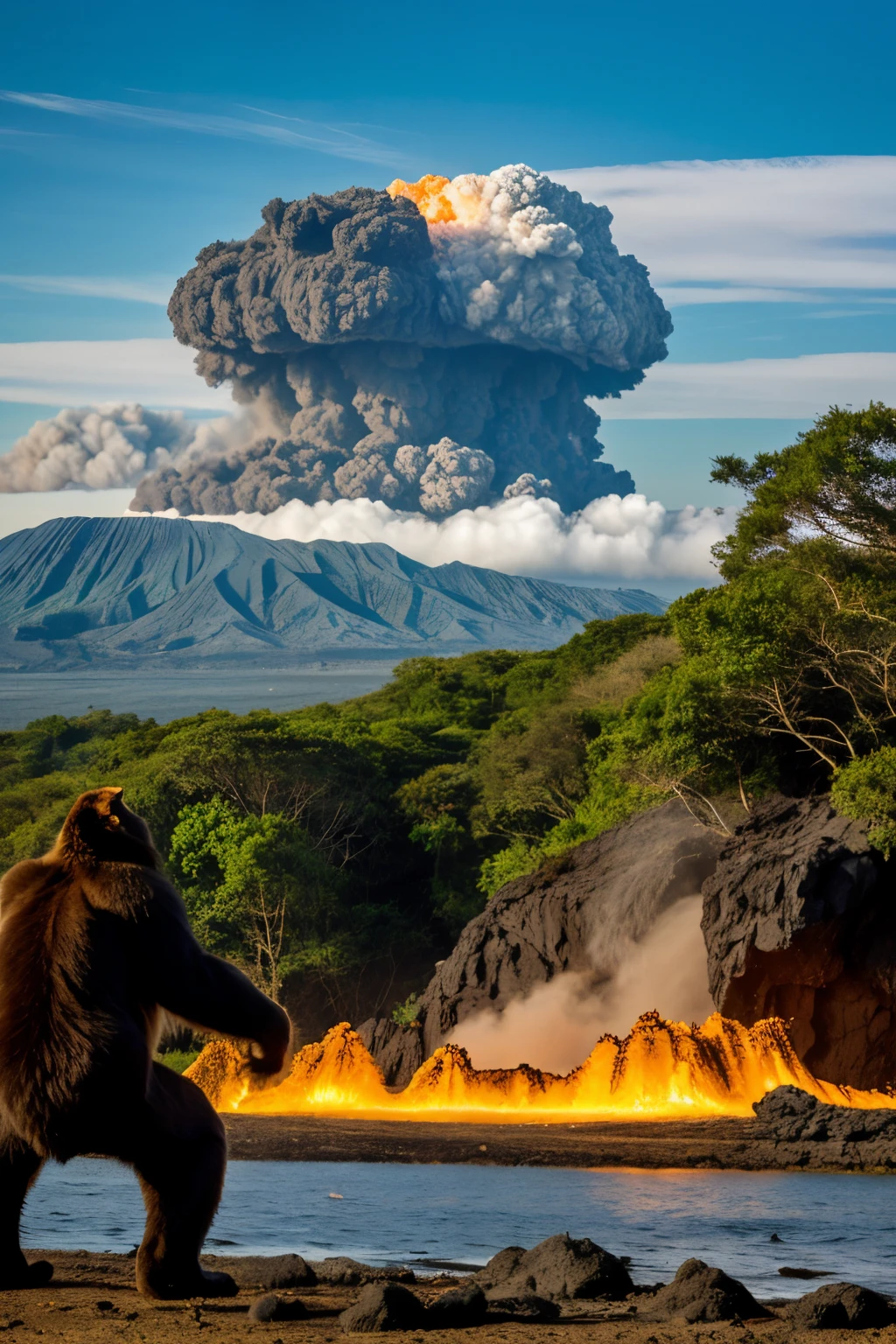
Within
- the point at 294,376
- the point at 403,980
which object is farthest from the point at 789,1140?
the point at 294,376

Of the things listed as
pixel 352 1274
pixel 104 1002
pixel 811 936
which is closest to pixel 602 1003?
pixel 811 936

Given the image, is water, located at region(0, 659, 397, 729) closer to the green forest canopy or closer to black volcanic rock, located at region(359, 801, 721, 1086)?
the green forest canopy

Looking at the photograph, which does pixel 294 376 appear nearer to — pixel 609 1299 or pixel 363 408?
pixel 363 408

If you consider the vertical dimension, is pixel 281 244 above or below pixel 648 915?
above

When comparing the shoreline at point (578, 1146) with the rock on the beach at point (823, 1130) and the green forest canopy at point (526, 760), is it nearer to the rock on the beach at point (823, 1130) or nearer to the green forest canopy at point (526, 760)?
the rock on the beach at point (823, 1130)

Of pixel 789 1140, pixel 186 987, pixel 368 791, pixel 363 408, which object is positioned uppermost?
pixel 363 408

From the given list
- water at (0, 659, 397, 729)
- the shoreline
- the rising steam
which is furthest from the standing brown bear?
water at (0, 659, 397, 729)

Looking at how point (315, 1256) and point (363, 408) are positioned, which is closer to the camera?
point (315, 1256)
